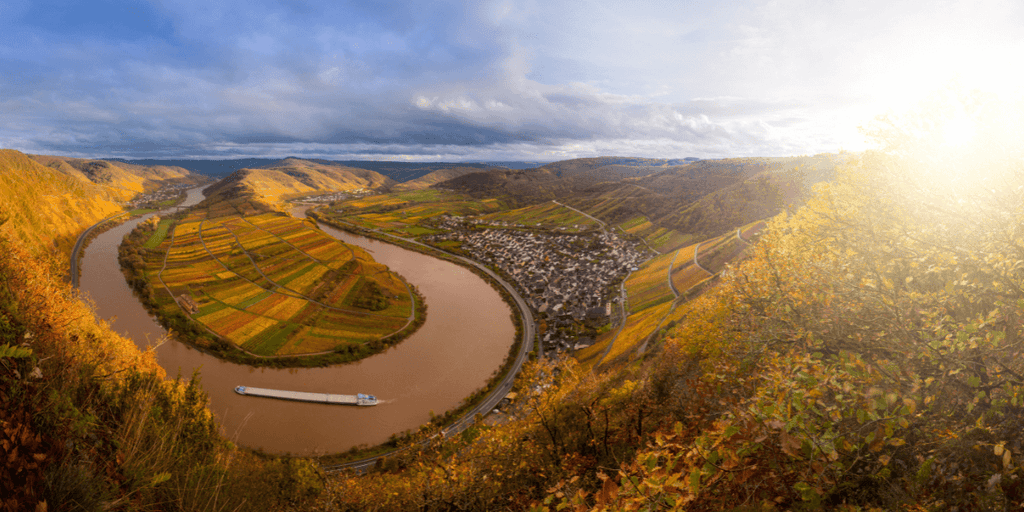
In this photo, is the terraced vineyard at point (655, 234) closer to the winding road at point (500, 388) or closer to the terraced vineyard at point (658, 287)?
the terraced vineyard at point (658, 287)

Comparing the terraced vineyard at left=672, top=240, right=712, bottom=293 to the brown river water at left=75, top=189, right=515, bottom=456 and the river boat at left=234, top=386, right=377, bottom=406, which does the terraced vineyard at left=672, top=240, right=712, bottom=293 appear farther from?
the river boat at left=234, top=386, right=377, bottom=406

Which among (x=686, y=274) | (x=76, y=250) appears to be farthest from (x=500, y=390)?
(x=76, y=250)

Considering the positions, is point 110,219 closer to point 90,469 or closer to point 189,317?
point 189,317

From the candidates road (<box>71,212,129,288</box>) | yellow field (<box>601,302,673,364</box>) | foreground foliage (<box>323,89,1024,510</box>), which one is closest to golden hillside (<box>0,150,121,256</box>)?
road (<box>71,212,129,288</box>)

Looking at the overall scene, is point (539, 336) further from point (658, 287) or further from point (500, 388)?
point (658, 287)

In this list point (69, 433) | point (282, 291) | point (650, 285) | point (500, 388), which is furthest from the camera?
point (650, 285)

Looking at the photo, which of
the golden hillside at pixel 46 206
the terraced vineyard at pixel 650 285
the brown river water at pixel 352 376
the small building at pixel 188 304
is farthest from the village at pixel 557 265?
the golden hillside at pixel 46 206
